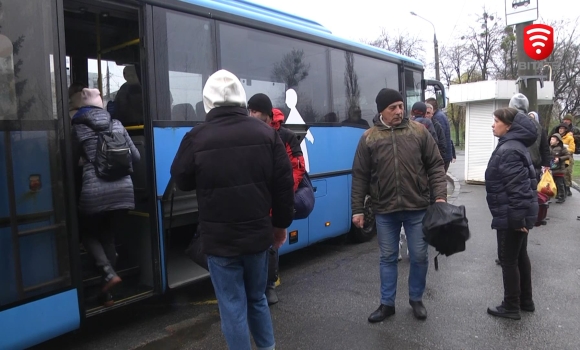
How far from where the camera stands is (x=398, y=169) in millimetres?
3861

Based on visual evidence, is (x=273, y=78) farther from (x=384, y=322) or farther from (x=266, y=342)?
(x=266, y=342)

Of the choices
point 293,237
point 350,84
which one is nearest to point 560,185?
point 350,84

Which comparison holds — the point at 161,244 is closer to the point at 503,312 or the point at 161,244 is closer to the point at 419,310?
the point at 419,310

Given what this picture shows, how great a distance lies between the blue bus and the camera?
3.13 m

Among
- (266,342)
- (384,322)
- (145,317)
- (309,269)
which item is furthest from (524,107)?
(145,317)

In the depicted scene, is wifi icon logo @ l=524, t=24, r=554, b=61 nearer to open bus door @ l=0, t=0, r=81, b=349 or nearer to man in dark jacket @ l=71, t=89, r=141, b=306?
man in dark jacket @ l=71, t=89, r=141, b=306

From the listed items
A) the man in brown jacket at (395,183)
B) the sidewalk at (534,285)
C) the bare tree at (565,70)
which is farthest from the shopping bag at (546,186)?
the bare tree at (565,70)

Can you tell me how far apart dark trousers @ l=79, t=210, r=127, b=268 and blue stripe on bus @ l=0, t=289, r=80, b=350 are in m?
0.51

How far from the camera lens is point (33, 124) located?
321 centimetres

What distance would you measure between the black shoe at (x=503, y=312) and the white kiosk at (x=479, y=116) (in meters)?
9.79

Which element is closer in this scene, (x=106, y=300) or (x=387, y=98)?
(x=106, y=300)

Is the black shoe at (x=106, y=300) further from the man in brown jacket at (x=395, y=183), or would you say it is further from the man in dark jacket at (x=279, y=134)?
the man in brown jacket at (x=395, y=183)

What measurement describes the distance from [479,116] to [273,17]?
9.91 m

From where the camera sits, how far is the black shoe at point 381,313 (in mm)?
4016
